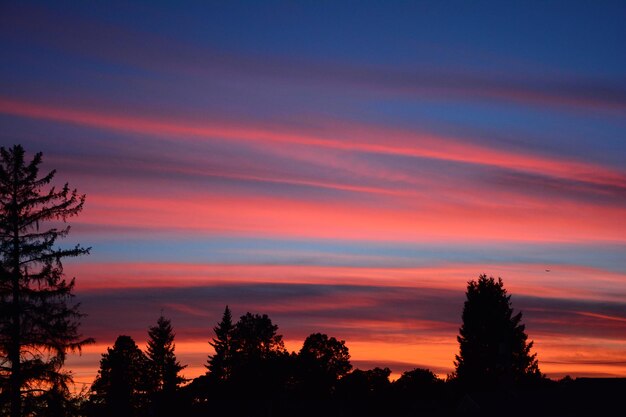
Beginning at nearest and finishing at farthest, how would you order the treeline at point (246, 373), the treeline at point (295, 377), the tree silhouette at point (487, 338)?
1. the treeline at point (246, 373)
2. the treeline at point (295, 377)
3. the tree silhouette at point (487, 338)

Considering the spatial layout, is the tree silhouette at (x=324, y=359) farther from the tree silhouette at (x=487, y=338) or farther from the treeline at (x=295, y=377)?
the tree silhouette at (x=487, y=338)

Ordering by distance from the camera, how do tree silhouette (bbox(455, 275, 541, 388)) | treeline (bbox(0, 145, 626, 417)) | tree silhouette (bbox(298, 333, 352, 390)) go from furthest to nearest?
tree silhouette (bbox(298, 333, 352, 390))
tree silhouette (bbox(455, 275, 541, 388))
treeline (bbox(0, 145, 626, 417))

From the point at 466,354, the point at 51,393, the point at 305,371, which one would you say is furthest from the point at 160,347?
the point at 51,393

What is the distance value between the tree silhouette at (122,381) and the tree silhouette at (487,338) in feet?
141

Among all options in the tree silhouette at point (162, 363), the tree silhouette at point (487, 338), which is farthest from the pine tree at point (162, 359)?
the tree silhouette at point (487, 338)

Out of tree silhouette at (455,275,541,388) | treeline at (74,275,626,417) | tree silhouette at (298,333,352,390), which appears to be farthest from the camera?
tree silhouette at (298,333,352,390)

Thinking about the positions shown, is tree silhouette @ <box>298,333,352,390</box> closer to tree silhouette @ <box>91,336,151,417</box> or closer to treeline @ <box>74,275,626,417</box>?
treeline @ <box>74,275,626,417</box>

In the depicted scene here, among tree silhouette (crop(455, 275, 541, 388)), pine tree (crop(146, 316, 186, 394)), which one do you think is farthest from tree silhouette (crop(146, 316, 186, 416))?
tree silhouette (crop(455, 275, 541, 388))

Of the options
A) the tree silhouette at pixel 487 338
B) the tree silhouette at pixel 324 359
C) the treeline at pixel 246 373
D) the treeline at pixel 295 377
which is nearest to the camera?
the treeline at pixel 246 373

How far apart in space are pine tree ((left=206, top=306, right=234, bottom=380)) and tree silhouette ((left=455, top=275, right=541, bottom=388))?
116 ft

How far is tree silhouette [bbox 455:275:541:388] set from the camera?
111 meters

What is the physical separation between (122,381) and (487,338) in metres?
47.7

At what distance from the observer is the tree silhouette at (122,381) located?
11681 centimetres

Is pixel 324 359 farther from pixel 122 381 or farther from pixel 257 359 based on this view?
pixel 122 381
